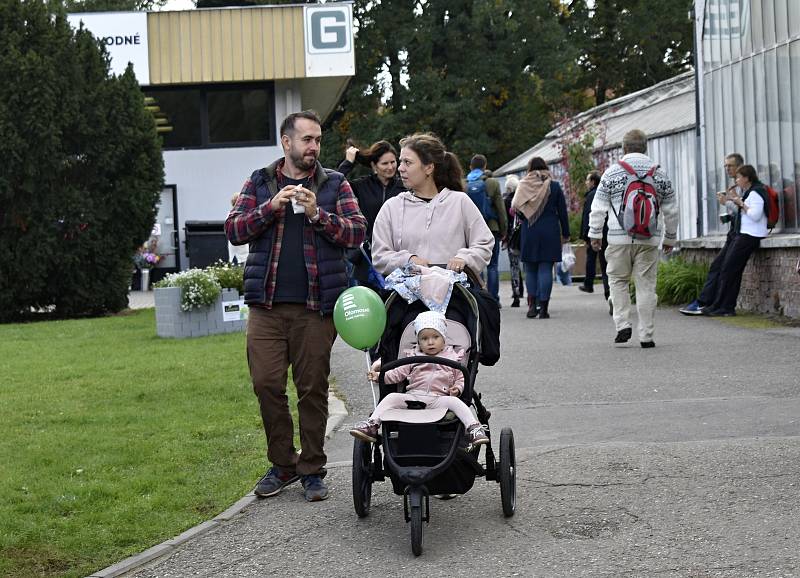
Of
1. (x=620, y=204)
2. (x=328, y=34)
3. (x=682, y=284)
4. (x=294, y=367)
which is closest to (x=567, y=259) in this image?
(x=682, y=284)

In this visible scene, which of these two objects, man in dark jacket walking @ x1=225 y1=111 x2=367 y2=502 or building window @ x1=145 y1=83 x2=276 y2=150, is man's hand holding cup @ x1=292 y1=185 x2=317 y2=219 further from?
building window @ x1=145 y1=83 x2=276 y2=150

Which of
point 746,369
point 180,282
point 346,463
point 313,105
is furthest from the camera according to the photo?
point 313,105

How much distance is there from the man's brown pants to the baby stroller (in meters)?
0.59

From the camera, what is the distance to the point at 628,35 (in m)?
53.8

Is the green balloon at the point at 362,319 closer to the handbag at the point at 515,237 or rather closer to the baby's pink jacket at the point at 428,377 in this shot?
the baby's pink jacket at the point at 428,377

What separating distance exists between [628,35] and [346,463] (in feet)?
158

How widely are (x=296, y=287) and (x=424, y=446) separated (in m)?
1.47

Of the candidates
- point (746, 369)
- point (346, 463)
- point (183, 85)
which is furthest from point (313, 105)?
point (346, 463)

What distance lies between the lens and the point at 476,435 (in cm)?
620

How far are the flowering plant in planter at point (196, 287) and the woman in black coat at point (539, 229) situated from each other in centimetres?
399

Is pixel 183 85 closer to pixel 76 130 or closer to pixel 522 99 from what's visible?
pixel 76 130

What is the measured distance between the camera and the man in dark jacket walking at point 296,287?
23.7 ft

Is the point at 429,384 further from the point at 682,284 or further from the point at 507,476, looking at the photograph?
the point at 682,284

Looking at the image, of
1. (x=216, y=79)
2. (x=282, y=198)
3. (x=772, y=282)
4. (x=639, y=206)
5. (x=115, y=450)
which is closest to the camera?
(x=282, y=198)
